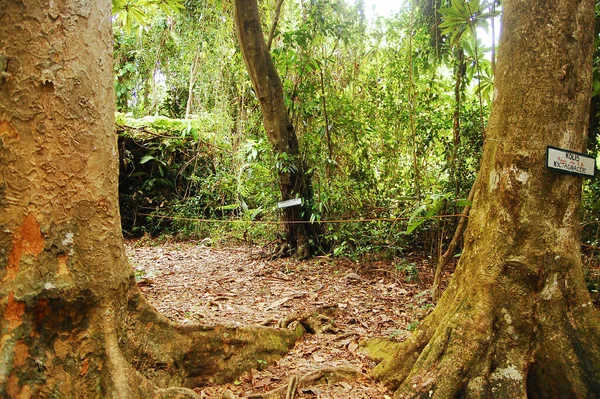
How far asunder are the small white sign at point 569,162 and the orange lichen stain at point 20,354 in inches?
90.6

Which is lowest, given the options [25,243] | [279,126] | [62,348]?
[62,348]

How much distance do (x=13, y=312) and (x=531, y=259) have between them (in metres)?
2.16

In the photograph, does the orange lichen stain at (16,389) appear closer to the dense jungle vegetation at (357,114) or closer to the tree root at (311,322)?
the tree root at (311,322)

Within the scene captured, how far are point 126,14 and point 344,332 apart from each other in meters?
3.55

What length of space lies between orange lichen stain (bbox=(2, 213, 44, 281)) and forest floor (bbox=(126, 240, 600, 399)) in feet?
3.87

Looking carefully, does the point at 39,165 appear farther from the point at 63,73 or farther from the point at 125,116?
the point at 125,116

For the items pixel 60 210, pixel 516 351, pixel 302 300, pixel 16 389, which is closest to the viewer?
pixel 16 389

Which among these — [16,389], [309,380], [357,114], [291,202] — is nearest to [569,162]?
[309,380]

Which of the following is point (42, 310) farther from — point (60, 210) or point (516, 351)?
point (516, 351)

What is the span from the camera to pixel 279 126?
5621mm

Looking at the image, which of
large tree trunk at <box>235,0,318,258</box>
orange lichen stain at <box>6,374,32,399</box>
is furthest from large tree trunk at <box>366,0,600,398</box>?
large tree trunk at <box>235,0,318,258</box>

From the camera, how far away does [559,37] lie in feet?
6.68

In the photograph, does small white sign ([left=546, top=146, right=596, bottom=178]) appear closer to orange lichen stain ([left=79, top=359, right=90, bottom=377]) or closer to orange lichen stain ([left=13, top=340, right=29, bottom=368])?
orange lichen stain ([left=79, top=359, right=90, bottom=377])

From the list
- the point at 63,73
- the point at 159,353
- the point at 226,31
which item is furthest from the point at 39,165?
the point at 226,31
